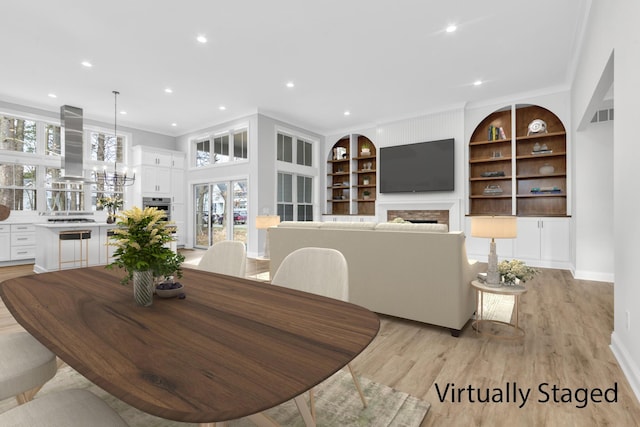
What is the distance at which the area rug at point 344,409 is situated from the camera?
154 cm

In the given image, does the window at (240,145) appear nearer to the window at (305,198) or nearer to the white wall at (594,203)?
the window at (305,198)

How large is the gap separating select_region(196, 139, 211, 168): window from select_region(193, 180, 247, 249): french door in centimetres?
57

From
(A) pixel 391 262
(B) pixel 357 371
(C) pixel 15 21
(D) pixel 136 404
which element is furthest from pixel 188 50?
(D) pixel 136 404

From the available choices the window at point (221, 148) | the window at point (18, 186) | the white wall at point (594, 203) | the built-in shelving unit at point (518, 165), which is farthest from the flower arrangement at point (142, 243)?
the window at point (18, 186)

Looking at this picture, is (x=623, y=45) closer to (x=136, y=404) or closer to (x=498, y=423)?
(x=498, y=423)

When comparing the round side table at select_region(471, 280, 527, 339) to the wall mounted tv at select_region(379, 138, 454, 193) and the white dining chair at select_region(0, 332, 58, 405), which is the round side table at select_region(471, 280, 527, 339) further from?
the wall mounted tv at select_region(379, 138, 454, 193)

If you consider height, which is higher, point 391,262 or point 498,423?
point 391,262

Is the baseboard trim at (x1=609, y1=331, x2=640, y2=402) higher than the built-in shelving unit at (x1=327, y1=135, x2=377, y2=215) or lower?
lower

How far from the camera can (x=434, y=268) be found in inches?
102

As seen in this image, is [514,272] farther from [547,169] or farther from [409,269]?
[547,169]

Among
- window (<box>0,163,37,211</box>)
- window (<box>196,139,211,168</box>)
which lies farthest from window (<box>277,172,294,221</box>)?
window (<box>0,163,37,211</box>)

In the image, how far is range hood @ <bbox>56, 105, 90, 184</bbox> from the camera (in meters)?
6.02

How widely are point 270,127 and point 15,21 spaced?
411cm

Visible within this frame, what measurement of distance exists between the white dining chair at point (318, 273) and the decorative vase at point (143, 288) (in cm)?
60
